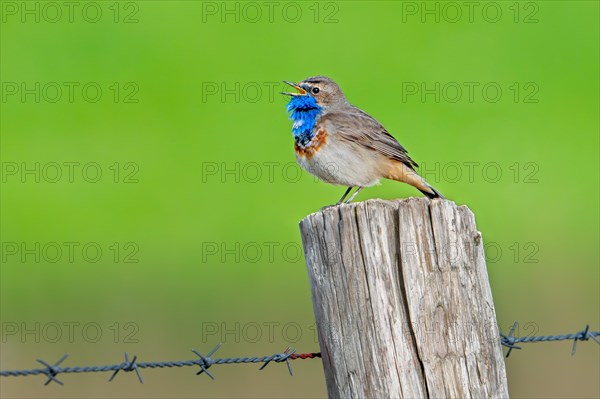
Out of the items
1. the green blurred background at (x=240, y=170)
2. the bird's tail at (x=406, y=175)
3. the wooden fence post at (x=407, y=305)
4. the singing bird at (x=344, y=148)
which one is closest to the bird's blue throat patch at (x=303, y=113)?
the singing bird at (x=344, y=148)

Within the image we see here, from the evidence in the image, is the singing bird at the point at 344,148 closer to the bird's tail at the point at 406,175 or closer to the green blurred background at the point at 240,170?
the bird's tail at the point at 406,175

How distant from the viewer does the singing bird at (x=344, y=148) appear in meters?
8.27

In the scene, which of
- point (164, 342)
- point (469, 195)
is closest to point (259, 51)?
point (469, 195)

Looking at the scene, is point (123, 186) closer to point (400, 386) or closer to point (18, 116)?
point (18, 116)

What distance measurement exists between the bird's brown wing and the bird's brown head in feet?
0.67

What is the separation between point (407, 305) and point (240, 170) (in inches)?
346

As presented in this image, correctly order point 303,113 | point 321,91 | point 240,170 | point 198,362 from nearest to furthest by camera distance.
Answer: point 198,362, point 303,113, point 321,91, point 240,170

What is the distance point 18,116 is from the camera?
1507 centimetres

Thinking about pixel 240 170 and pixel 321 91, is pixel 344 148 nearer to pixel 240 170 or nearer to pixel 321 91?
pixel 321 91

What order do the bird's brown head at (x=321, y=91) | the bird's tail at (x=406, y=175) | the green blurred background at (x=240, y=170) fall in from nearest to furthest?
the bird's tail at (x=406, y=175) → the bird's brown head at (x=321, y=91) → the green blurred background at (x=240, y=170)

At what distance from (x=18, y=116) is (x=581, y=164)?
7.40m

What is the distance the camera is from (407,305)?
4.73 m

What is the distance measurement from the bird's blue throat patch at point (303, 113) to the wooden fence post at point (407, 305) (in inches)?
143

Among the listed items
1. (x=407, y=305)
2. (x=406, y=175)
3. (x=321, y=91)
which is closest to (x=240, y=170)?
(x=321, y=91)
